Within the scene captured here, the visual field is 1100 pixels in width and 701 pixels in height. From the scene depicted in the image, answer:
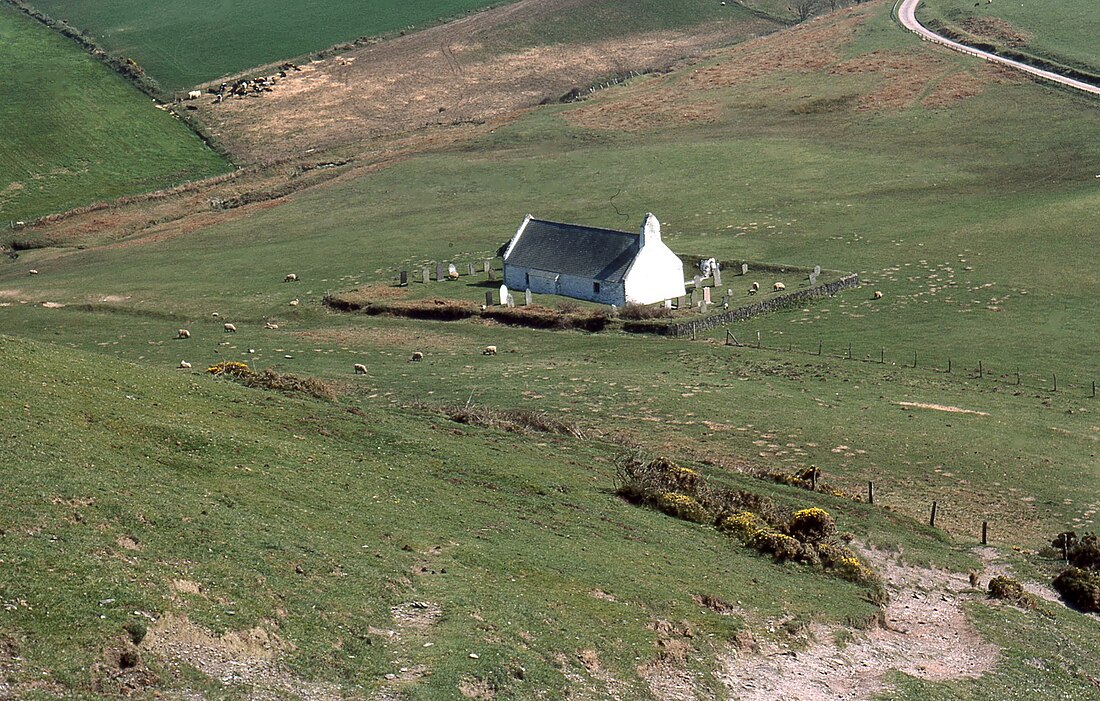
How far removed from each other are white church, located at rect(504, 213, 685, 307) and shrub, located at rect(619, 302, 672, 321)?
11.8 ft

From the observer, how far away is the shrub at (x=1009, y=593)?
3566 cm

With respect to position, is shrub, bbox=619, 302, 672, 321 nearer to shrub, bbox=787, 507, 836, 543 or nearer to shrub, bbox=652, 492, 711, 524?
shrub, bbox=652, 492, 711, 524

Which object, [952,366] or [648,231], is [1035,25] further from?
[952,366]

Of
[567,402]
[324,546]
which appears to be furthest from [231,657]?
[567,402]

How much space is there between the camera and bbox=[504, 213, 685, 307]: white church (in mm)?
77062

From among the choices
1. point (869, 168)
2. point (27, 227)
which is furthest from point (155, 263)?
point (869, 168)

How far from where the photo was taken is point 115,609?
2289 cm

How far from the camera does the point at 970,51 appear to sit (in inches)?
5556

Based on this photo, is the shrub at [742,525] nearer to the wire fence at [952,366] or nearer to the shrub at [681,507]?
the shrub at [681,507]

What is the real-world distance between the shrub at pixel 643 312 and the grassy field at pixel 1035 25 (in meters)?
76.3

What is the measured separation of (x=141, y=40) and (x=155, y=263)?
85.0m

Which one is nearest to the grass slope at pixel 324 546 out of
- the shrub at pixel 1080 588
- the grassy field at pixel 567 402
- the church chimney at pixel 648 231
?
the grassy field at pixel 567 402

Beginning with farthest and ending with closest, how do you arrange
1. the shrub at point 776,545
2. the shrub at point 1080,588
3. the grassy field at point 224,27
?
the grassy field at point 224,27 < the shrub at point 1080,588 < the shrub at point 776,545

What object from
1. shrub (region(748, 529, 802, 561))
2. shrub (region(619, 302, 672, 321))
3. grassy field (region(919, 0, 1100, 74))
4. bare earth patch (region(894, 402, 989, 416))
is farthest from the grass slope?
grassy field (region(919, 0, 1100, 74))
